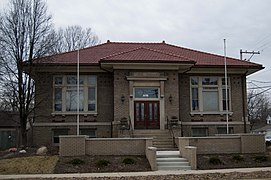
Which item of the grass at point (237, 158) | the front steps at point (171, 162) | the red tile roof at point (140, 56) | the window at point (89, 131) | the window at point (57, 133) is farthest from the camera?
the window at point (89, 131)

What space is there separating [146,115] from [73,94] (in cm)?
581

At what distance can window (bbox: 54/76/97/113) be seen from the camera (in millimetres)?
28672

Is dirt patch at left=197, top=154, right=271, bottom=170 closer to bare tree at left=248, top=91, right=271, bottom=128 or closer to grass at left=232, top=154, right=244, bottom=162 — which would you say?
grass at left=232, top=154, right=244, bottom=162

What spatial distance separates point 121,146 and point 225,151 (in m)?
5.87

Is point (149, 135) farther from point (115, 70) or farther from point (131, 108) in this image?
point (115, 70)

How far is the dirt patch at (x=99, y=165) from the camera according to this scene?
1830 centimetres

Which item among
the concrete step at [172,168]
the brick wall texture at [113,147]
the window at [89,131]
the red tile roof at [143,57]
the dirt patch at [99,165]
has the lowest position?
the concrete step at [172,168]

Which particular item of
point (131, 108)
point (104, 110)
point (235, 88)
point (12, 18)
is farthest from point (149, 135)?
point (12, 18)

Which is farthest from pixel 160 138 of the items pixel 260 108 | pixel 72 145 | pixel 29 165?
pixel 260 108

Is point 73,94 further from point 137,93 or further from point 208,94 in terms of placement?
point 208,94

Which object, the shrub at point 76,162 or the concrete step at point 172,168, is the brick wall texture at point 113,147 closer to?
the shrub at point 76,162

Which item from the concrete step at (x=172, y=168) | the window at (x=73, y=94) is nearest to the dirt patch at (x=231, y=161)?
the concrete step at (x=172, y=168)

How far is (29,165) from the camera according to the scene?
1850cm

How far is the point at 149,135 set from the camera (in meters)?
26.0
